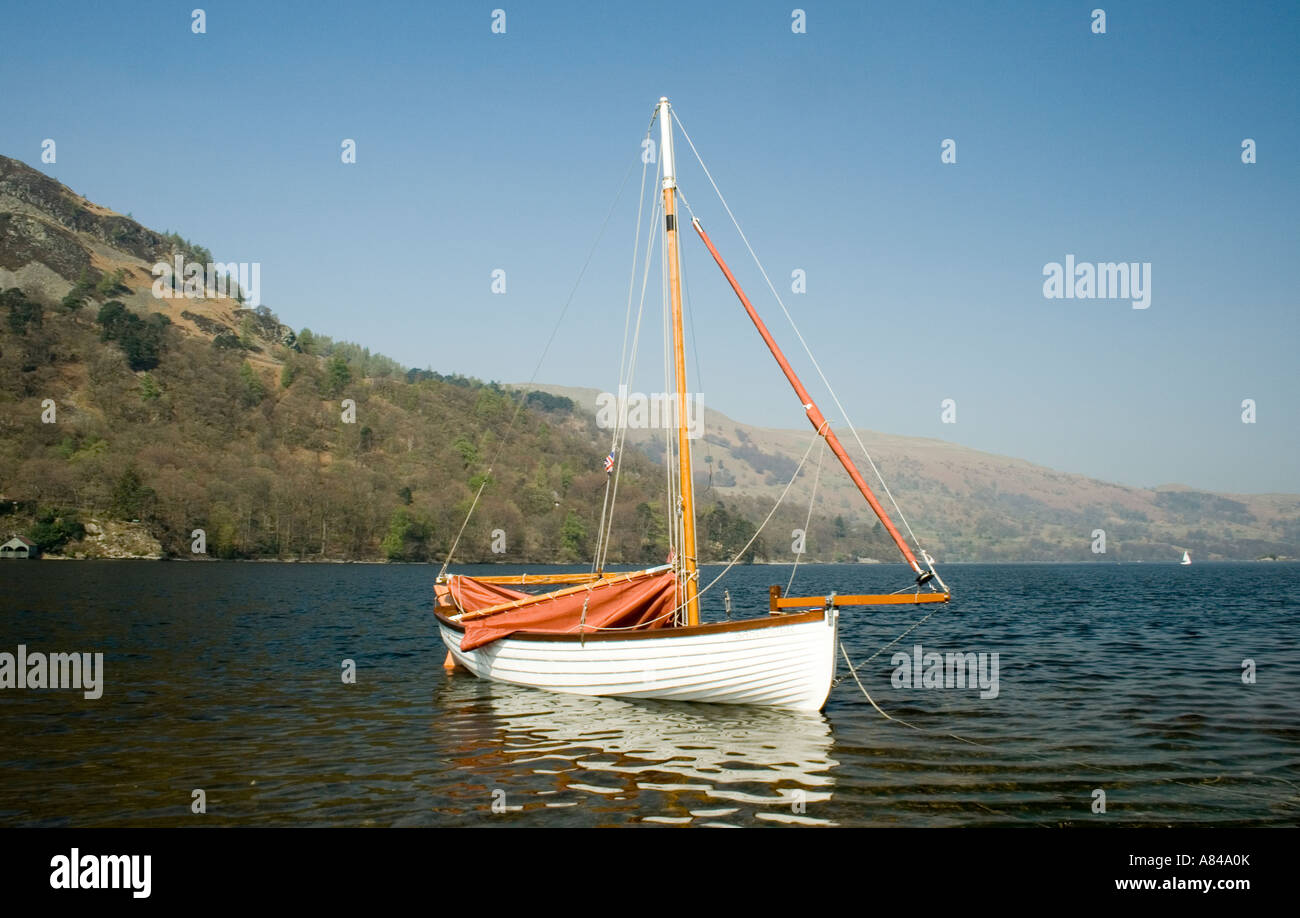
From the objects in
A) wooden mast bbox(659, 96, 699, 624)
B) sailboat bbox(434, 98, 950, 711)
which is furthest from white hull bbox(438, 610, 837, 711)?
wooden mast bbox(659, 96, 699, 624)

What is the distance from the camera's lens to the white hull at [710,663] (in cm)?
1742

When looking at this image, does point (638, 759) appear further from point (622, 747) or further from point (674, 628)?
point (674, 628)

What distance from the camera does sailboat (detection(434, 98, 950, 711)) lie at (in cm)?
1758

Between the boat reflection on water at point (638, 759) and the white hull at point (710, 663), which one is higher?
the white hull at point (710, 663)

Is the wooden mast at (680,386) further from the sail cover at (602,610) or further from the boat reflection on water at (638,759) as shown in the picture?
the boat reflection on water at (638,759)

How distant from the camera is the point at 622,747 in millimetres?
15781

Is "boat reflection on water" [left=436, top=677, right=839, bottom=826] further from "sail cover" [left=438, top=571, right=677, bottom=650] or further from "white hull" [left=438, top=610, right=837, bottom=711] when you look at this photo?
"sail cover" [left=438, top=571, right=677, bottom=650]

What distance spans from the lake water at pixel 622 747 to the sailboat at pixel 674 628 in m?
0.70

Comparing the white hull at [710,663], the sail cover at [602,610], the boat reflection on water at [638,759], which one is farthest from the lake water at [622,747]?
the sail cover at [602,610]

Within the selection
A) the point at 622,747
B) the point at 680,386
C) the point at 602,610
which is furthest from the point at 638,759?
the point at 680,386

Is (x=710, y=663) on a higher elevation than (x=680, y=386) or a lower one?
lower

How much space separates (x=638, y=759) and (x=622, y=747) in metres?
1.03

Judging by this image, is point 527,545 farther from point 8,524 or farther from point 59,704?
point 59,704
